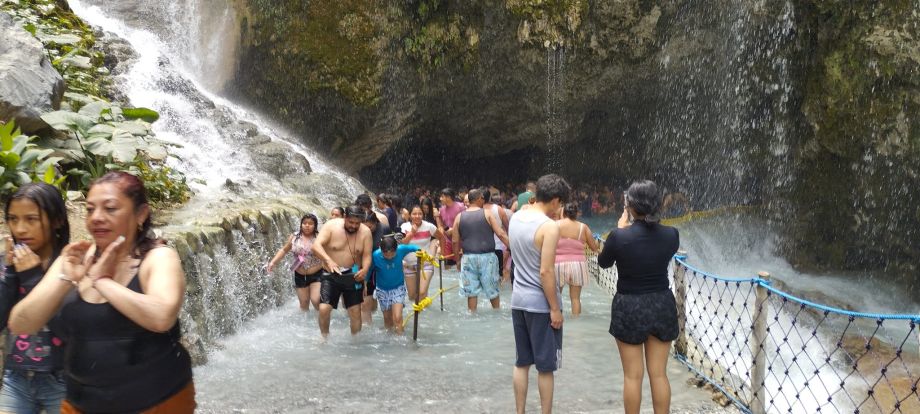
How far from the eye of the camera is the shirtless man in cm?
662

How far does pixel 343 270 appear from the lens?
261 inches

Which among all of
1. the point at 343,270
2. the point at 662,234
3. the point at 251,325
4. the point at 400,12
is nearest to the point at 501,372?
the point at 343,270

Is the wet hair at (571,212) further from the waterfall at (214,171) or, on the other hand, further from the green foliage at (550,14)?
the green foliage at (550,14)

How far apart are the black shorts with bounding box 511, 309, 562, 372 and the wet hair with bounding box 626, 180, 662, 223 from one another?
965 mm

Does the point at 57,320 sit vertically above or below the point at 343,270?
above

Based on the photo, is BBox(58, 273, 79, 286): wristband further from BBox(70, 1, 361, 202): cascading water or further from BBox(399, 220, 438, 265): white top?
BBox(70, 1, 361, 202): cascading water

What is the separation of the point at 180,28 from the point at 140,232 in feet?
64.5

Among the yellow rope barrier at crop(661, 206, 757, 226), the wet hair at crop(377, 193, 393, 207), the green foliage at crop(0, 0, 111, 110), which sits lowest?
the yellow rope barrier at crop(661, 206, 757, 226)

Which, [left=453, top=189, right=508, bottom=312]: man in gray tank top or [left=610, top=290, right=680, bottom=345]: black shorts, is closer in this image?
[left=610, top=290, right=680, bottom=345]: black shorts

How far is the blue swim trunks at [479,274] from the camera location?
7910 mm

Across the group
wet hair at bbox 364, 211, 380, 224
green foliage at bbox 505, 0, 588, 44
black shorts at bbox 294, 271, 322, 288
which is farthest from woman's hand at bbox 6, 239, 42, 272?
green foliage at bbox 505, 0, 588, 44

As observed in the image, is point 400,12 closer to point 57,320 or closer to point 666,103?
point 666,103

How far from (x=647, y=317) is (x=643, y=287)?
7.2 inches

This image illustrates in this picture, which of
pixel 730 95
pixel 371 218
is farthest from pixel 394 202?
pixel 730 95
